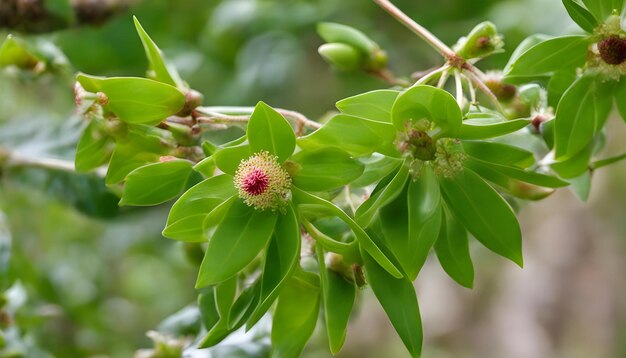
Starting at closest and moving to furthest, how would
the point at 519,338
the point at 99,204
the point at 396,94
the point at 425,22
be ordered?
the point at 396,94
the point at 99,204
the point at 425,22
the point at 519,338

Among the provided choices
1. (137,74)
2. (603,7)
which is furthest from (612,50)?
(137,74)

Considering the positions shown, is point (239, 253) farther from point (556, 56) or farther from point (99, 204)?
point (99, 204)

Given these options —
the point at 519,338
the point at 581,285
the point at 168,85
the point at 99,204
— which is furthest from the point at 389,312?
the point at 581,285

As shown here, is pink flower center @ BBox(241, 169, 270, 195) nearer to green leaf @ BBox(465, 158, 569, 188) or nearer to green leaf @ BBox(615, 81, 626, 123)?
green leaf @ BBox(465, 158, 569, 188)

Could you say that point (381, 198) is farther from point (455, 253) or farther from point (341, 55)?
point (341, 55)

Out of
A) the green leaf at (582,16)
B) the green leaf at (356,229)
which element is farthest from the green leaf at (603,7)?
the green leaf at (356,229)

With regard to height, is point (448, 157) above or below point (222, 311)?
above
